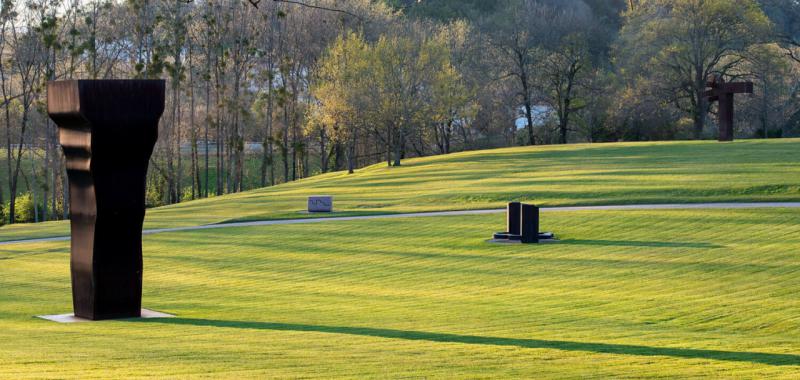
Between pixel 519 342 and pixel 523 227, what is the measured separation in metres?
13.4

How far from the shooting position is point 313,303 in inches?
678

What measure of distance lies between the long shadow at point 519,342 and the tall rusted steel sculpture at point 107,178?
71 centimetres

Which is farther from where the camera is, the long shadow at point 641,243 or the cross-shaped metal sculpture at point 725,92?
the cross-shaped metal sculpture at point 725,92

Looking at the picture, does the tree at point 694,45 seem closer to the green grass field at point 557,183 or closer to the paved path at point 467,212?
the green grass field at point 557,183

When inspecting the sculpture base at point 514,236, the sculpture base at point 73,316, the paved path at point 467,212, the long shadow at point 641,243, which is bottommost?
the sculpture base at point 73,316

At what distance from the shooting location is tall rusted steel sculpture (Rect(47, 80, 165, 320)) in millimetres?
14195

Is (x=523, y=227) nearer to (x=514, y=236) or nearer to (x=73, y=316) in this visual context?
(x=514, y=236)

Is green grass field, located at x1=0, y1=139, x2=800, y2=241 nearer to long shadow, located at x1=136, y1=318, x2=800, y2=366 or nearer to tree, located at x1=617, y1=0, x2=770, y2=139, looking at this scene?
tree, located at x1=617, y1=0, x2=770, y2=139

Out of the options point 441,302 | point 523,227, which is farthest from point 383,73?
point 441,302

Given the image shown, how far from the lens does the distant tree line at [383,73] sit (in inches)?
2496

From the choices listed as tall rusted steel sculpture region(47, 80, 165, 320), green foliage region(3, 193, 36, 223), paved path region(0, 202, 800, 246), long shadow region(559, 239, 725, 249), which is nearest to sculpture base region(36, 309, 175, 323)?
tall rusted steel sculpture region(47, 80, 165, 320)

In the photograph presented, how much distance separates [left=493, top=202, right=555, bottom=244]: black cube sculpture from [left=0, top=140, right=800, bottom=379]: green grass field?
599 mm

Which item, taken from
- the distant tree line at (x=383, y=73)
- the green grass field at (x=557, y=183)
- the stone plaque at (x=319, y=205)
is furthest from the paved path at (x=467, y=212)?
the distant tree line at (x=383, y=73)

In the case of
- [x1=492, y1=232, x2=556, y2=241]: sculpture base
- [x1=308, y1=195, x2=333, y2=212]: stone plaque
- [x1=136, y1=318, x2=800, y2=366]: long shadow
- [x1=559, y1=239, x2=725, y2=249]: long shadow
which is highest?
[x1=308, y1=195, x2=333, y2=212]: stone plaque
